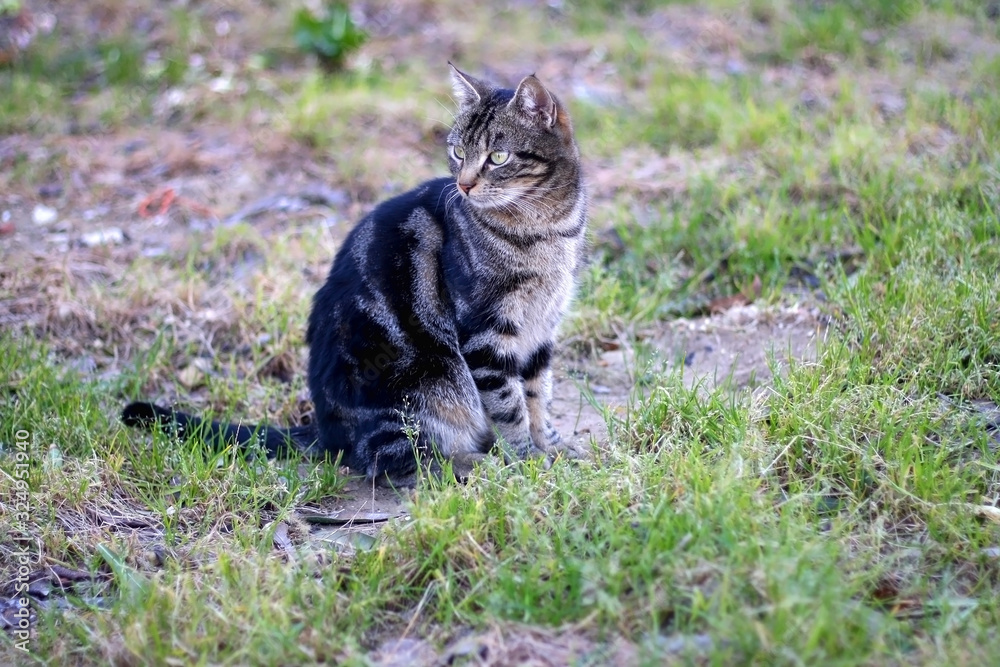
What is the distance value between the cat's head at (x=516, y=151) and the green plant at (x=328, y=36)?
3472 millimetres

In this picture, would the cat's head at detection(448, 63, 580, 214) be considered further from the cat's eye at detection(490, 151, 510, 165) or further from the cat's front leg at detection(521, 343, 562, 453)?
the cat's front leg at detection(521, 343, 562, 453)

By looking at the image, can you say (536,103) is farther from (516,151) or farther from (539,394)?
(539,394)

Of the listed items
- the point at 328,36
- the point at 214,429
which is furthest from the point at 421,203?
the point at 328,36

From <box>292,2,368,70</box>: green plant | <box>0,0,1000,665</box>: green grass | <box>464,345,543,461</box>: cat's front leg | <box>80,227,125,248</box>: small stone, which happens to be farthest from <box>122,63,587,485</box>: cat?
<box>292,2,368,70</box>: green plant

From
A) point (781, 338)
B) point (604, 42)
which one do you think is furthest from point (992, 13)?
point (781, 338)

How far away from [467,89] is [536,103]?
310 millimetres

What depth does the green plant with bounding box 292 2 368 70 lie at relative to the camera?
632cm

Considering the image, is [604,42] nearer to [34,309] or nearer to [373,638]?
[34,309]

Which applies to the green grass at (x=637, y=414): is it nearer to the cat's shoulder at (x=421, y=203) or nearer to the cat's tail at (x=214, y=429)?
the cat's tail at (x=214, y=429)

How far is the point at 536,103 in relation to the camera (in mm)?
3070

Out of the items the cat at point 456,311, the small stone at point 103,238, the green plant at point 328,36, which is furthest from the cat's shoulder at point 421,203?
the green plant at point 328,36

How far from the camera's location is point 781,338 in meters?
3.67

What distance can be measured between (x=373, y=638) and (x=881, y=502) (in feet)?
4.73

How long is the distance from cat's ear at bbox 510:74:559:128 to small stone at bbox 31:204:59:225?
326 centimetres
